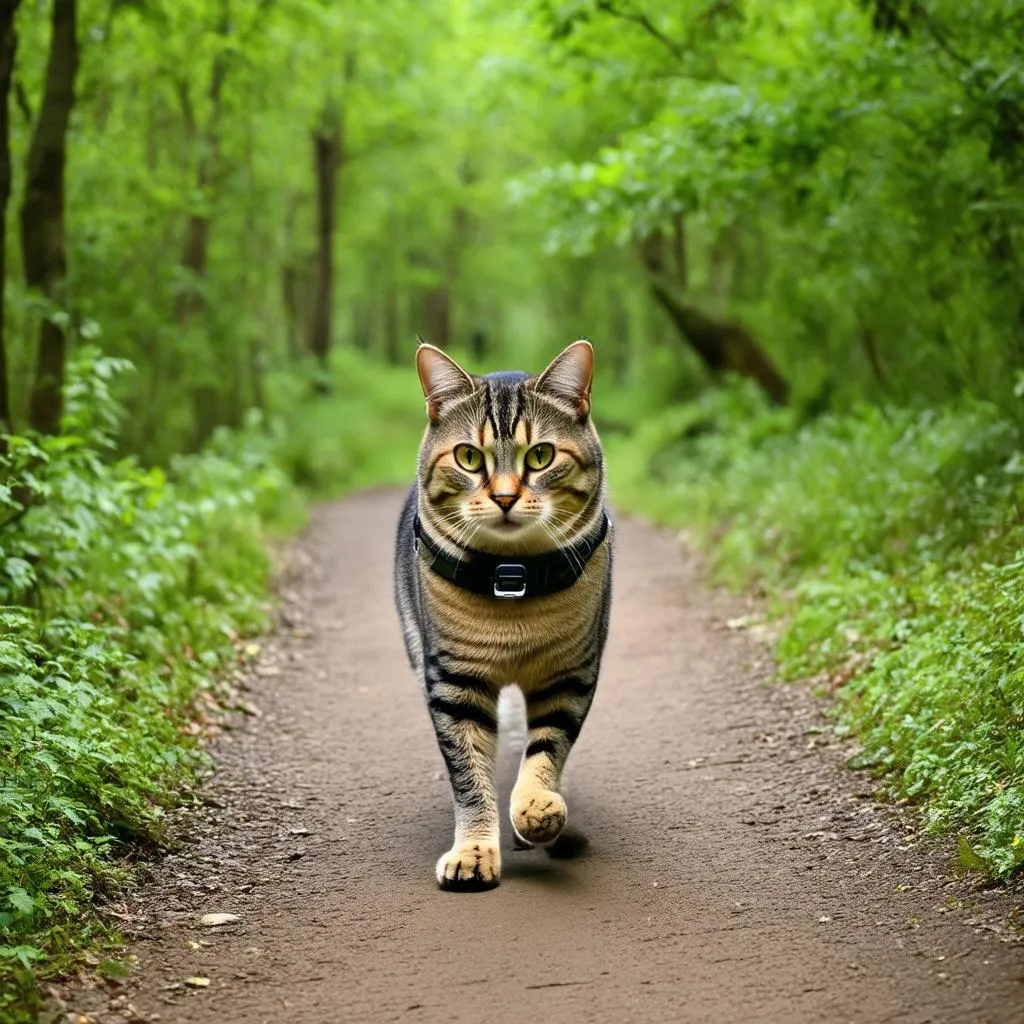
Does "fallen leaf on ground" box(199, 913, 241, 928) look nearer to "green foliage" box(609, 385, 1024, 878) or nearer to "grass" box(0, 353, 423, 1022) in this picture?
"grass" box(0, 353, 423, 1022)

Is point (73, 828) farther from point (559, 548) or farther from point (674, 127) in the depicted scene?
point (674, 127)

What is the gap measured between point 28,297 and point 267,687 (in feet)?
9.07

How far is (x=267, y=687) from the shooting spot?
7.47 m

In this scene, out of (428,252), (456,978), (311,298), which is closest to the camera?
(456,978)

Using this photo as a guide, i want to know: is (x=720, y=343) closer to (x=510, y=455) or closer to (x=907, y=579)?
(x=907, y=579)

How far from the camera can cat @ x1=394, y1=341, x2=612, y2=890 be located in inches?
166

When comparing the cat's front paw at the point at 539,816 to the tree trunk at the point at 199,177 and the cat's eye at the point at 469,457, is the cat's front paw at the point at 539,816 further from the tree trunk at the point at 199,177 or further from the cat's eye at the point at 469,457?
the tree trunk at the point at 199,177

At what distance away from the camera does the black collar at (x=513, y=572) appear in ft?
14.2

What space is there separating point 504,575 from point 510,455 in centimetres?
45

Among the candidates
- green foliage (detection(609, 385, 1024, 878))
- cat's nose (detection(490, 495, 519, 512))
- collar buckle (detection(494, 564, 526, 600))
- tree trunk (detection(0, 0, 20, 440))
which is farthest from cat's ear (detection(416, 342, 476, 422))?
tree trunk (detection(0, 0, 20, 440))

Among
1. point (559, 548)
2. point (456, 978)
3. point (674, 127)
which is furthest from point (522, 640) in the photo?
point (674, 127)

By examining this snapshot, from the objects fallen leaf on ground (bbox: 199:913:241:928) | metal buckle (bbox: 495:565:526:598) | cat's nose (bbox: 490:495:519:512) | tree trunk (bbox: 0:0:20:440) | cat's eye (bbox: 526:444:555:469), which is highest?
tree trunk (bbox: 0:0:20:440)

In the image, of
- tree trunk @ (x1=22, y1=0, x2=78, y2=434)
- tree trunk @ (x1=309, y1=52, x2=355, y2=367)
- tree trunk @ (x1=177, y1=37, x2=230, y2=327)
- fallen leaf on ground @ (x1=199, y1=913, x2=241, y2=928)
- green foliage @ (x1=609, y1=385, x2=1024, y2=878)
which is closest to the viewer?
fallen leaf on ground @ (x1=199, y1=913, x2=241, y2=928)

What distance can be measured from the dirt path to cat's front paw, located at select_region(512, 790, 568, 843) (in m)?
0.19
